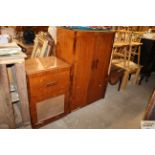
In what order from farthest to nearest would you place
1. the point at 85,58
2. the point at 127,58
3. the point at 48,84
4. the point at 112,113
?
the point at 127,58 < the point at 112,113 < the point at 85,58 < the point at 48,84

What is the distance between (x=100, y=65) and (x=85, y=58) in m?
0.34

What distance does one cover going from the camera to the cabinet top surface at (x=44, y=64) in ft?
4.86

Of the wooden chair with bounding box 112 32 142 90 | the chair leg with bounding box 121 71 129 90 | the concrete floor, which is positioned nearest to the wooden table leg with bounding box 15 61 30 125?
the concrete floor

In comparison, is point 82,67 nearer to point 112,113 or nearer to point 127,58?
point 112,113

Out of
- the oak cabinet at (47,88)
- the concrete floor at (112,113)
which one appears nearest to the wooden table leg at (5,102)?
the oak cabinet at (47,88)

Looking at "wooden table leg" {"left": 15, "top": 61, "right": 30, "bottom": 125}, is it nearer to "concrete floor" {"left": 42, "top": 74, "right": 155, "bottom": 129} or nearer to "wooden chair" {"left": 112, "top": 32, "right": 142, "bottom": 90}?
"concrete floor" {"left": 42, "top": 74, "right": 155, "bottom": 129}

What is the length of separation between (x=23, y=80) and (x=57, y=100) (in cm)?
58

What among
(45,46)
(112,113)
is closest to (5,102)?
(45,46)

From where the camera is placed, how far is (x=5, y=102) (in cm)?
132

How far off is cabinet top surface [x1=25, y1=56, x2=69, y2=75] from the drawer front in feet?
0.21
